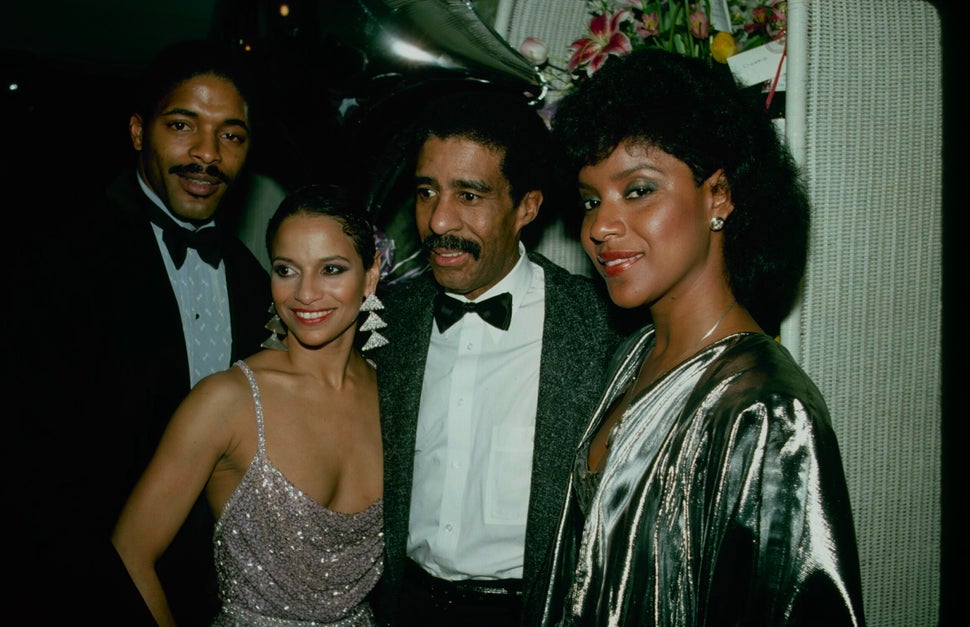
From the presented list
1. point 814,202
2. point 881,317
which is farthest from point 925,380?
point 814,202

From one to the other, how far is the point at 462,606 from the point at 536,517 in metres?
0.38

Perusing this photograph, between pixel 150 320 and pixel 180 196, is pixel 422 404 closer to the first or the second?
pixel 150 320

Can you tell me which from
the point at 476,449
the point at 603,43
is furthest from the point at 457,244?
the point at 603,43

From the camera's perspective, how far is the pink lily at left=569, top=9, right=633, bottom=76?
2021 mm

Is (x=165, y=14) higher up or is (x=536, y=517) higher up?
(x=165, y=14)

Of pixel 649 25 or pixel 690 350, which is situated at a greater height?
pixel 649 25

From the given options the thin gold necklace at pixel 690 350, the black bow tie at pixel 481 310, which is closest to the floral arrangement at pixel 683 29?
the black bow tie at pixel 481 310

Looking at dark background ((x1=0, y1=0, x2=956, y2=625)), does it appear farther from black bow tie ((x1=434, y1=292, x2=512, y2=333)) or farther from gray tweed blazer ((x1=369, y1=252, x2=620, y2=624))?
gray tweed blazer ((x1=369, y1=252, x2=620, y2=624))

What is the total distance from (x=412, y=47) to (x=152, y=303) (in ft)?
3.93

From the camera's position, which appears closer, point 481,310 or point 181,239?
point 481,310

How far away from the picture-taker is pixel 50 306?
197 centimetres

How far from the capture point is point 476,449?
200cm

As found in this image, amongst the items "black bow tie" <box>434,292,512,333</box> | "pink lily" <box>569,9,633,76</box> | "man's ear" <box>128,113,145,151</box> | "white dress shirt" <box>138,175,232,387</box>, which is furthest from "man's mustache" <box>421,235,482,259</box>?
"man's ear" <box>128,113,145,151</box>

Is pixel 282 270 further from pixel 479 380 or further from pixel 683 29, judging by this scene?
pixel 683 29
